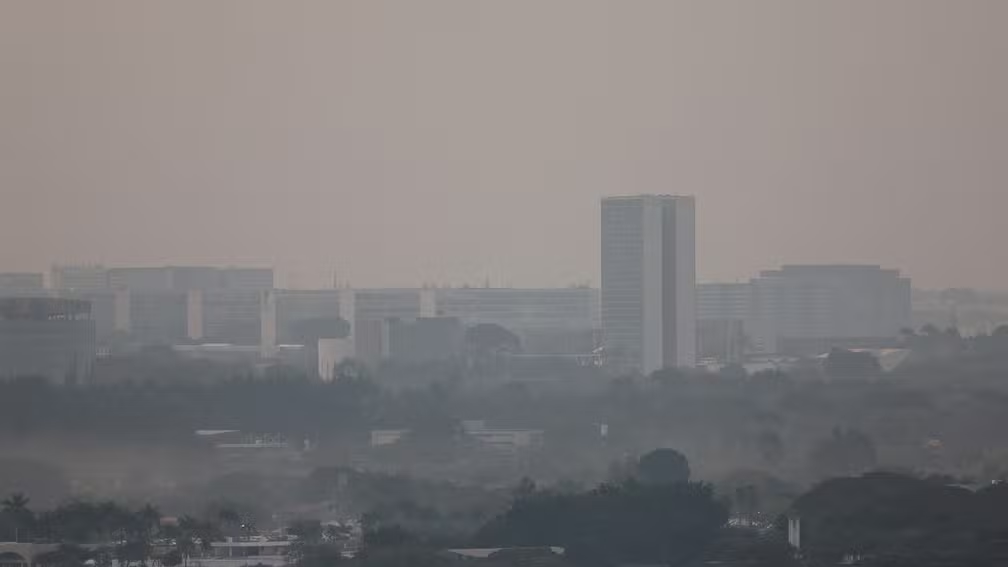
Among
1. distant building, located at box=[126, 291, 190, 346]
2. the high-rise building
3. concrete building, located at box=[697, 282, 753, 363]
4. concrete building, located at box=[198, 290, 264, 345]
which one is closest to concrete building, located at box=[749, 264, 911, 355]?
concrete building, located at box=[697, 282, 753, 363]

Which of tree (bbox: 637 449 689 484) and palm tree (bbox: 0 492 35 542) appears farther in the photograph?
tree (bbox: 637 449 689 484)

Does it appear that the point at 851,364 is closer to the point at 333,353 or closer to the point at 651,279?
the point at 651,279

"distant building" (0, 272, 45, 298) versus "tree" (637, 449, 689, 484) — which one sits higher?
"distant building" (0, 272, 45, 298)

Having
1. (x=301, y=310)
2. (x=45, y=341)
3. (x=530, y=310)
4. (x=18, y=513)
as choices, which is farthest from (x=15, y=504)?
(x=530, y=310)

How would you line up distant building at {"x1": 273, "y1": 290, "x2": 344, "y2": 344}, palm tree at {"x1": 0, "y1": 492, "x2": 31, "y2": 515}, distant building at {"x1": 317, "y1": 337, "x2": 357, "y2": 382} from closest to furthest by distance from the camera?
palm tree at {"x1": 0, "y1": 492, "x2": 31, "y2": 515}
distant building at {"x1": 317, "y1": 337, "x2": 357, "y2": 382}
distant building at {"x1": 273, "y1": 290, "x2": 344, "y2": 344}

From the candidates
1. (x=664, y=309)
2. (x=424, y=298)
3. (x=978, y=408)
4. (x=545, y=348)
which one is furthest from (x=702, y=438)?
(x=424, y=298)

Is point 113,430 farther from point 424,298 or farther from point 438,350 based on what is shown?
point 424,298

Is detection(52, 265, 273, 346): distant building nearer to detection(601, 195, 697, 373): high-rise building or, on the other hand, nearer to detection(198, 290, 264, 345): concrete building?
detection(198, 290, 264, 345): concrete building
